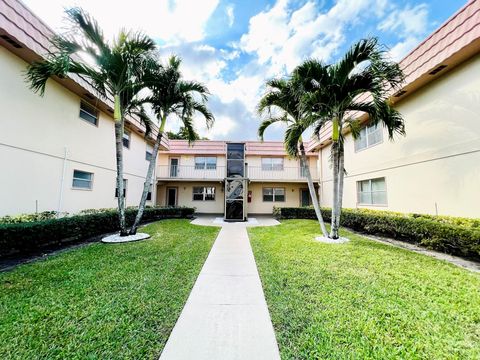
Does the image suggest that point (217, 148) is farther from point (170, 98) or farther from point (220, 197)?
point (170, 98)

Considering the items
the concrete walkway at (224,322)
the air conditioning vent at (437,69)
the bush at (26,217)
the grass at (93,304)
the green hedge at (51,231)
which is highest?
the air conditioning vent at (437,69)

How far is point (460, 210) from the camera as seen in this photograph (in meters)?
6.22

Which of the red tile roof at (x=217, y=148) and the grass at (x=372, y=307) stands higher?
the red tile roof at (x=217, y=148)

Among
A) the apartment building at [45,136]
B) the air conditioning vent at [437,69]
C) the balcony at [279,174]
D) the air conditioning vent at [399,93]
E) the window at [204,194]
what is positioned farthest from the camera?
the window at [204,194]

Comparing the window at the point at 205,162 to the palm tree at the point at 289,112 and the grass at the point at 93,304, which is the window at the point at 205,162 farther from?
the grass at the point at 93,304

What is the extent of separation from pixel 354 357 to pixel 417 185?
7.83 m

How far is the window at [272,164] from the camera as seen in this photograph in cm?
1839

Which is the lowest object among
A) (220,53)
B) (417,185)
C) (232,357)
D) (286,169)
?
(232,357)

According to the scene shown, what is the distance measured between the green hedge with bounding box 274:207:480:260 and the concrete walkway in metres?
5.37

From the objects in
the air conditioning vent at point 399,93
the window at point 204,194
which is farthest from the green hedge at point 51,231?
the air conditioning vent at point 399,93

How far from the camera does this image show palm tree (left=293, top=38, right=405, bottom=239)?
6.18 metres

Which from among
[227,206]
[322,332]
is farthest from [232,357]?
[227,206]

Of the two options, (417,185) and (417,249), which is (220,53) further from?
(417,249)

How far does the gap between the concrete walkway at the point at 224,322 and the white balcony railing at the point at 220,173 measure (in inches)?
502
